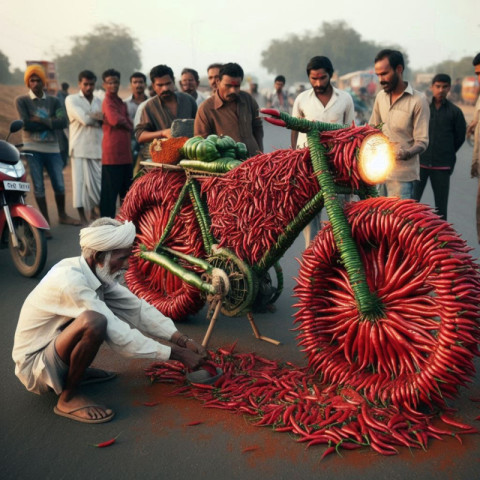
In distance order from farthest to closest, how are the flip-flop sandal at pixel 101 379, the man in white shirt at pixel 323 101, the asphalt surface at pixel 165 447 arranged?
the man in white shirt at pixel 323 101 < the flip-flop sandal at pixel 101 379 < the asphalt surface at pixel 165 447

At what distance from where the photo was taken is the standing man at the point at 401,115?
5316 mm

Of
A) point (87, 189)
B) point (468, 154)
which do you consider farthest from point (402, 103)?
point (468, 154)

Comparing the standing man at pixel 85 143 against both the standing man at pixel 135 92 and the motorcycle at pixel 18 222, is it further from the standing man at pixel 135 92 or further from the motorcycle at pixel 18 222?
the motorcycle at pixel 18 222

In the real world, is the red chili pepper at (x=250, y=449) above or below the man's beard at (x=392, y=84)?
below

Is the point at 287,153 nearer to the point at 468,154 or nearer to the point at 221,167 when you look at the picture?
the point at 221,167

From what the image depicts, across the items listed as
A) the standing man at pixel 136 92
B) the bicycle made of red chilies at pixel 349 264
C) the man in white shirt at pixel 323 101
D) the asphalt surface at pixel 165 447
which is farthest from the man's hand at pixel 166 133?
the standing man at pixel 136 92

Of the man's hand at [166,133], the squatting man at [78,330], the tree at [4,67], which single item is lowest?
the squatting man at [78,330]

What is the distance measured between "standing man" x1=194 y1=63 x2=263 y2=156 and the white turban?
2176 millimetres

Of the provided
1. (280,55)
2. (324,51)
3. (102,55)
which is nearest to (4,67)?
(102,55)

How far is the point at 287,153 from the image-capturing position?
12.6ft

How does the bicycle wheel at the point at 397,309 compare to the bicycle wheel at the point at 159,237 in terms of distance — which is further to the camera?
the bicycle wheel at the point at 159,237

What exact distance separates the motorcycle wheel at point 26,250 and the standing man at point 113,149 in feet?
5.33

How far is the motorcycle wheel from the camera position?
6.37 m

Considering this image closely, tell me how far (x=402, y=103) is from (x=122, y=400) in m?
3.64
